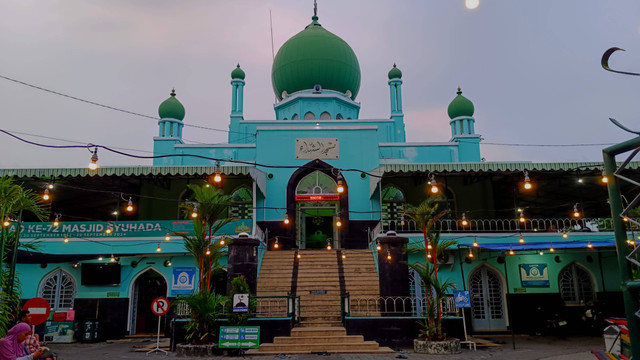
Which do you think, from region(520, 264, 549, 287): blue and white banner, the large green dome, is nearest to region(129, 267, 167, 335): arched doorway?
the large green dome

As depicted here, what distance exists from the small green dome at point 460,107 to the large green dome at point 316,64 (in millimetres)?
6135

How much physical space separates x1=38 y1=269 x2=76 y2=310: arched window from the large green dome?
16226mm

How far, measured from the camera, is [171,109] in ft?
94.3

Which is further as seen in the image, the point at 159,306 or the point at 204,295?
the point at 159,306

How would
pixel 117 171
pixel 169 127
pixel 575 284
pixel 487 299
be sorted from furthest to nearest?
pixel 169 127 < pixel 117 171 < pixel 575 284 < pixel 487 299

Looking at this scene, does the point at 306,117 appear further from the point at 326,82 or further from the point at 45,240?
the point at 45,240

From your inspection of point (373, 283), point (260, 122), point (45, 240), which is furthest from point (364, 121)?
point (45, 240)

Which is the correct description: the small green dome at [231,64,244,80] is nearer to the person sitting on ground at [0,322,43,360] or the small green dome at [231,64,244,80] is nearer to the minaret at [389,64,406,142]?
the minaret at [389,64,406,142]

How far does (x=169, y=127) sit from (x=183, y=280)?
40.3ft

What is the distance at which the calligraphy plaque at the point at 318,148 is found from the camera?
78.7 feet

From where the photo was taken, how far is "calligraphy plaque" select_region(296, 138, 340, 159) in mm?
23984

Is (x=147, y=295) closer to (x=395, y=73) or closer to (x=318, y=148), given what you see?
(x=318, y=148)

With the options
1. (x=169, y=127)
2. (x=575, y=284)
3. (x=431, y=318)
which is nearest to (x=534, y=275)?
(x=575, y=284)

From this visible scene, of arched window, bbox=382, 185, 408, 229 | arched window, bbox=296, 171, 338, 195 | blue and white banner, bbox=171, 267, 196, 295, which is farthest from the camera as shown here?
arched window, bbox=296, 171, 338, 195
